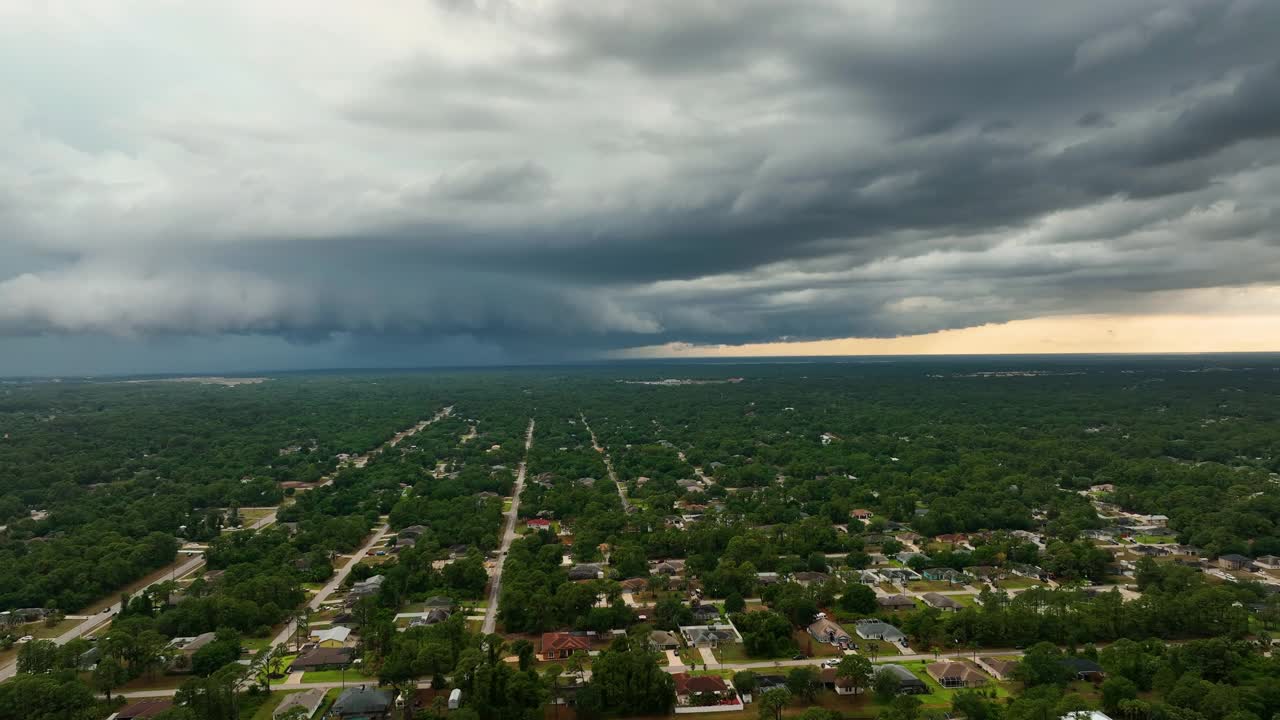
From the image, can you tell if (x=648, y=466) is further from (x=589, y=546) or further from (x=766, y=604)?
(x=766, y=604)

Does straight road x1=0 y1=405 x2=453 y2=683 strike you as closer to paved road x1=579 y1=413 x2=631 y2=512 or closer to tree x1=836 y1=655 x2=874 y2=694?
paved road x1=579 y1=413 x2=631 y2=512

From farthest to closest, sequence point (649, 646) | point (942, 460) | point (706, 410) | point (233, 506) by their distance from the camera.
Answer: point (706, 410) → point (942, 460) → point (233, 506) → point (649, 646)

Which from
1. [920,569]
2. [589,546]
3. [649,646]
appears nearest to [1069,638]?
[920,569]

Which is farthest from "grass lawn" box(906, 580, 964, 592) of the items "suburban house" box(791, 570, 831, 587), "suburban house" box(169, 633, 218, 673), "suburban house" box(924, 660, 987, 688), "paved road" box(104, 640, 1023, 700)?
"suburban house" box(169, 633, 218, 673)

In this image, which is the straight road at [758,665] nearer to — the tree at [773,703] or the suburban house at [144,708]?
the suburban house at [144,708]

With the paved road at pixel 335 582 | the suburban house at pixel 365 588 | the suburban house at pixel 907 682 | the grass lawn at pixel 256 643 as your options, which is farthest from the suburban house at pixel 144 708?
the suburban house at pixel 907 682

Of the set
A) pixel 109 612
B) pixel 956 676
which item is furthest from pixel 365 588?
pixel 956 676

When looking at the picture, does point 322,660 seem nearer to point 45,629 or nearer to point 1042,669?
point 45,629
